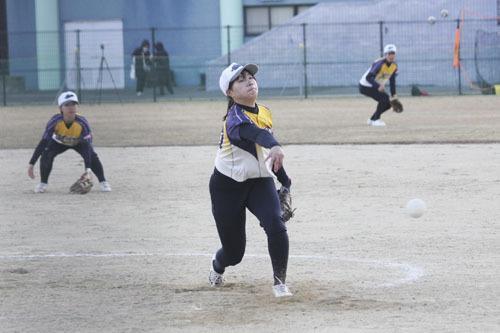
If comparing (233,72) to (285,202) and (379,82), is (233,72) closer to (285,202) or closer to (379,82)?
(285,202)

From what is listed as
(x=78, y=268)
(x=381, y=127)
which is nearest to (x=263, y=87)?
(x=381, y=127)

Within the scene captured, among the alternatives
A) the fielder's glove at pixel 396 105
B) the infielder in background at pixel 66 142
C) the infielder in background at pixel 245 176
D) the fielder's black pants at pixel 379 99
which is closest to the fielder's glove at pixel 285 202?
the infielder in background at pixel 245 176

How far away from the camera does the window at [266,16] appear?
46906 mm

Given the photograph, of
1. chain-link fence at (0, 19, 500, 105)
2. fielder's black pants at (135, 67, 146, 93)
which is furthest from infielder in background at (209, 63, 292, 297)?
fielder's black pants at (135, 67, 146, 93)

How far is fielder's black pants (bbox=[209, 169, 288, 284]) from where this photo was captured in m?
7.94

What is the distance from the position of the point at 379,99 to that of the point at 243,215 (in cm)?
1685

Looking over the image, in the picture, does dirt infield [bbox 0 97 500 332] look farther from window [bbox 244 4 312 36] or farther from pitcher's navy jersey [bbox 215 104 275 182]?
window [bbox 244 4 312 36]

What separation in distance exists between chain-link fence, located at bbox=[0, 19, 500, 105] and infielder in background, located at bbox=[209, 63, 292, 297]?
28700 mm

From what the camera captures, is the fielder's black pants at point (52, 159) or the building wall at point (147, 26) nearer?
the fielder's black pants at point (52, 159)

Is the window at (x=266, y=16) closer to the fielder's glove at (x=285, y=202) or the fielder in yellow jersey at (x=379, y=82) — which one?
the fielder in yellow jersey at (x=379, y=82)

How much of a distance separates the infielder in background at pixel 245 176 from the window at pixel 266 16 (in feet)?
127

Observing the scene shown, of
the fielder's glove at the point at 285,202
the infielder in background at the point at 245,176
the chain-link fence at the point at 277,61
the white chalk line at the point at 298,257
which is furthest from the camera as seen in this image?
the chain-link fence at the point at 277,61

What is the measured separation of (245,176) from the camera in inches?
318

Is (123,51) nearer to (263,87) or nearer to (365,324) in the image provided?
(263,87)
